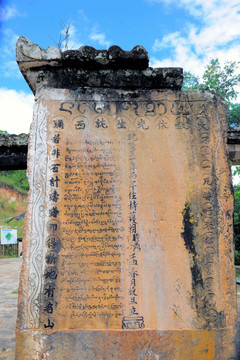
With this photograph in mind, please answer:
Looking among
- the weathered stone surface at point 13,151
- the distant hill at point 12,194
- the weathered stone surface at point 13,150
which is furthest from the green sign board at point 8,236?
the weathered stone surface at point 13,150

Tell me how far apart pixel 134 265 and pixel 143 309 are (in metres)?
0.35

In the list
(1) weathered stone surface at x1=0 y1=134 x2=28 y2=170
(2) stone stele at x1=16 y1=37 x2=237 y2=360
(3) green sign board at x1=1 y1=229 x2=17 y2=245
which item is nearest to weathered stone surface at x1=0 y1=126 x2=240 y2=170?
(1) weathered stone surface at x1=0 y1=134 x2=28 y2=170

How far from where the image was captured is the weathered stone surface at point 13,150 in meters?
4.09

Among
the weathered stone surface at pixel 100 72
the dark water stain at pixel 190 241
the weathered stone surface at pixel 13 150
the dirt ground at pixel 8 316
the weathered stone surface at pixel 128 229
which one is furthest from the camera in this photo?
the weathered stone surface at pixel 13 150

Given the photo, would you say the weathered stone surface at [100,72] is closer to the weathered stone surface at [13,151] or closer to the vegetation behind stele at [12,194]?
the weathered stone surface at [13,151]

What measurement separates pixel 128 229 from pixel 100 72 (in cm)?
149

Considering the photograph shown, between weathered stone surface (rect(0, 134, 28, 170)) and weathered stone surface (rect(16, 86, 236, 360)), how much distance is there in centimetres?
172

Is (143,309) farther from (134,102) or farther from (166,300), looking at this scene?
(134,102)

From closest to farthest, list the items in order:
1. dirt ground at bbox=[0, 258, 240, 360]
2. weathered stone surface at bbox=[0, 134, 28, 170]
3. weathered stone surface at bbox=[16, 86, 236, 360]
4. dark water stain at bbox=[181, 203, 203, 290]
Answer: weathered stone surface at bbox=[16, 86, 236, 360]
dark water stain at bbox=[181, 203, 203, 290]
dirt ground at bbox=[0, 258, 240, 360]
weathered stone surface at bbox=[0, 134, 28, 170]

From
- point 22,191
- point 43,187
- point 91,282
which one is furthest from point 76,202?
point 22,191

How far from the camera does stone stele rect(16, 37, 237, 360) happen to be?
7.14ft

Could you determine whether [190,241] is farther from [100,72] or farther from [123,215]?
[100,72]

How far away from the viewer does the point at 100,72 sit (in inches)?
→ 103

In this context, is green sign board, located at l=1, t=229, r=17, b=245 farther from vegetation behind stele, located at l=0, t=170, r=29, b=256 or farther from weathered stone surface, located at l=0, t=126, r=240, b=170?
weathered stone surface, located at l=0, t=126, r=240, b=170
